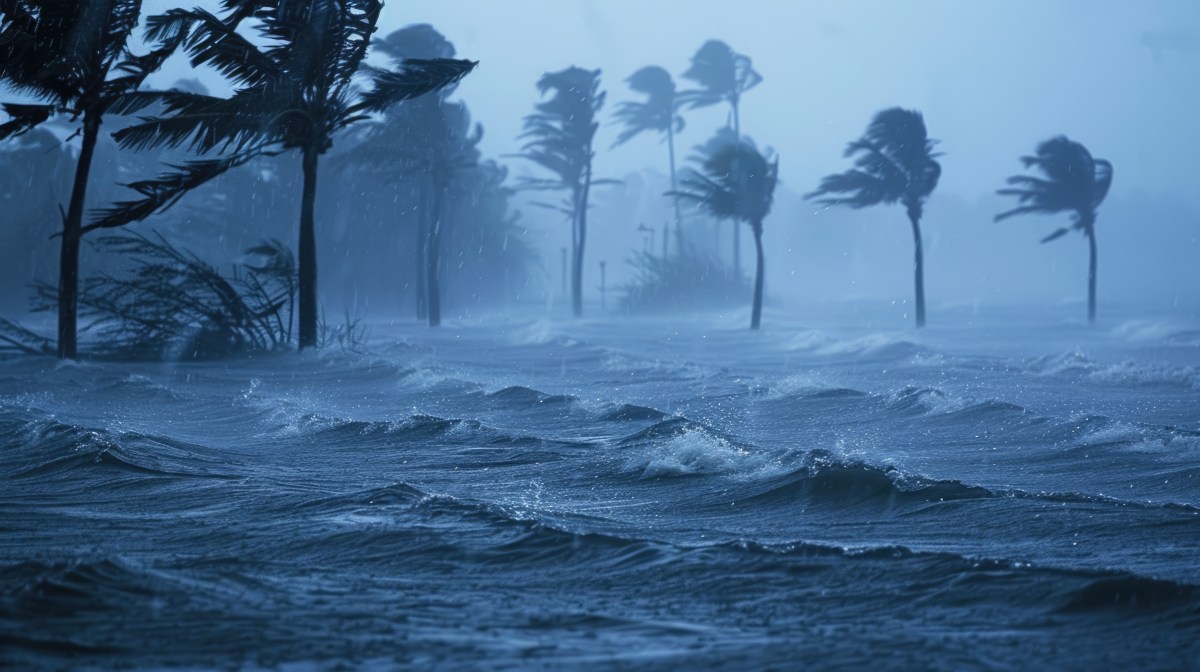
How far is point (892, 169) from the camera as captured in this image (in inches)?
1421

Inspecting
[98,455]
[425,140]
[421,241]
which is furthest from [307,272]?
[421,241]

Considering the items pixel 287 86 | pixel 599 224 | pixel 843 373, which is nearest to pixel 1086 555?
pixel 287 86

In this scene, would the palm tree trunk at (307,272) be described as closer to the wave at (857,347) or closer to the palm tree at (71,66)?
the palm tree at (71,66)

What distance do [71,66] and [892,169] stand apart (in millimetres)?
25759

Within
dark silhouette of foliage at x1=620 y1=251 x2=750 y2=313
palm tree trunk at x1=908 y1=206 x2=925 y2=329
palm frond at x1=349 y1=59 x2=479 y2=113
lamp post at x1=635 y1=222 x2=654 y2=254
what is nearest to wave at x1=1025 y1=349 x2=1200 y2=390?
palm frond at x1=349 y1=59 x2=479 y2=113

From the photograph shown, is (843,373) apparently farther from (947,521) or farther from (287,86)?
(947,521)

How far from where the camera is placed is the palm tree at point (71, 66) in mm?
14469

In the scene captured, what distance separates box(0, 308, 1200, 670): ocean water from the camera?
3.75 meters

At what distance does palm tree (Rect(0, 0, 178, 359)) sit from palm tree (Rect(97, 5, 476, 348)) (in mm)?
612

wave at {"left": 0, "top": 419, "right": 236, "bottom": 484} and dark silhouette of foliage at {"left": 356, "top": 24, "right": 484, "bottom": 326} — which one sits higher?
dark silhouette of foliage at {"left": 356, "top": 24, "right": 484, "bottom": 326}

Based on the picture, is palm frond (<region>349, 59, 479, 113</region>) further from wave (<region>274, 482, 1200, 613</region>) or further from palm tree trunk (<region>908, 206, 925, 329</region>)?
palm tree trunk (<region>908, 206, 925, 329</region>)

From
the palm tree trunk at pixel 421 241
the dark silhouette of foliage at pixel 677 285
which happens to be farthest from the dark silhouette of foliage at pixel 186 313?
the dark silhouette of foliage at pixel 677 285

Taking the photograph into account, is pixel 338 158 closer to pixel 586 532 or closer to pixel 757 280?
pixel 757 280

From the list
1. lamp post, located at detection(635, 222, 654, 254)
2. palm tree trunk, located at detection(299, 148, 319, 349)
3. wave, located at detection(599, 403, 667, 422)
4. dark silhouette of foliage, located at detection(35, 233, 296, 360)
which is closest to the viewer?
wave, located at detection(599, 403, 667, 422)
